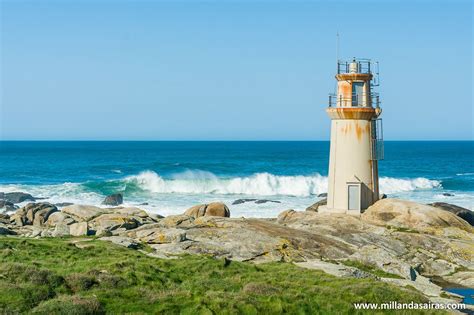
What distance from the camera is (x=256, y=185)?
225 feet

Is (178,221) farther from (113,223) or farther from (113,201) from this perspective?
(113,201)

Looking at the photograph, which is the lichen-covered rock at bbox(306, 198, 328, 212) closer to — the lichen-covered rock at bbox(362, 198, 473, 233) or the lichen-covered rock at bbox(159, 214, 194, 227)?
the lichen-covered rock at bbox(362, 198, 473, 233)

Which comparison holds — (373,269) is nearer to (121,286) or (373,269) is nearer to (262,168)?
(121,286)

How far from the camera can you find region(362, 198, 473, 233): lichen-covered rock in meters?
31.1

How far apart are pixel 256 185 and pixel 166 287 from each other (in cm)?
5134

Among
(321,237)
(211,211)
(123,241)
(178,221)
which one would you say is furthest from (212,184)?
(123,241)

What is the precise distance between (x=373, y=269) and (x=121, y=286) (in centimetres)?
1019

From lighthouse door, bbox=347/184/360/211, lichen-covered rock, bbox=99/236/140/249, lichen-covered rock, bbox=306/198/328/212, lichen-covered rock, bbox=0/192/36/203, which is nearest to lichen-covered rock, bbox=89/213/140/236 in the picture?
lichen-covered rock, bbox=99/236/140/249

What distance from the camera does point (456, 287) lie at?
75.6ft

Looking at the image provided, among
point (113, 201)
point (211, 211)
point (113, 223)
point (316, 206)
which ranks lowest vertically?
point (113, 201)

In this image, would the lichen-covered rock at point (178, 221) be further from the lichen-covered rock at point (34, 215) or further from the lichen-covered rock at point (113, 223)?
the lichen-covered rock at point (34, 215)

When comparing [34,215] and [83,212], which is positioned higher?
[83,212]

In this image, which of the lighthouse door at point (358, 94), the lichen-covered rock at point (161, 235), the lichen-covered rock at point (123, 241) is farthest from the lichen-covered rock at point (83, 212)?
the lighthouse door at point (358, 94)

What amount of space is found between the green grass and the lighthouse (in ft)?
39.9
